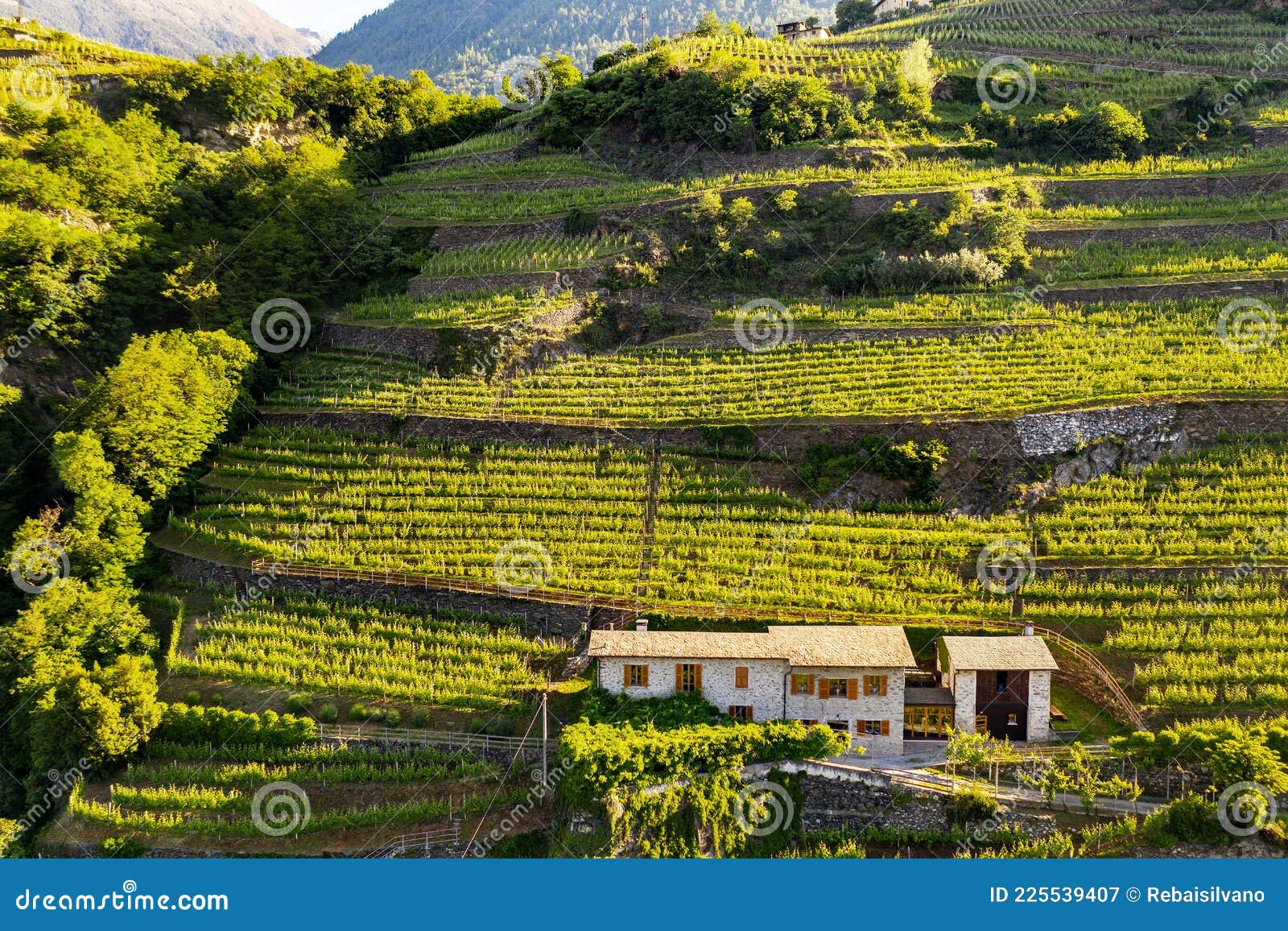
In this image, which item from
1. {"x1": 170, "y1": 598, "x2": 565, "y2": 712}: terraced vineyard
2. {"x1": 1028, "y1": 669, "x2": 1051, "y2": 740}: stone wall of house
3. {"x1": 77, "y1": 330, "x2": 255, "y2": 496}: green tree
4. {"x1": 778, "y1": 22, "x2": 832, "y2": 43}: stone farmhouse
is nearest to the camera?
{"x1": 1028, "y1": 669, "x2": 1051, "y2": 740}: stone wall of house

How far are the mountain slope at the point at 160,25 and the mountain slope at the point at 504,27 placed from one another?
1784cm

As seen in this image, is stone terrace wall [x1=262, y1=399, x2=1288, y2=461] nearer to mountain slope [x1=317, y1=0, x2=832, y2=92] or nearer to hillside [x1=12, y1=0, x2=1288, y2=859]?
hillside [x1=12, y1=0, x2=1288, y2=859]

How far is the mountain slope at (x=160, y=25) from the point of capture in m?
151

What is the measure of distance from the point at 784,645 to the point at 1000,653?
5.18 metres

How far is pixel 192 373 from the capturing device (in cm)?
3541

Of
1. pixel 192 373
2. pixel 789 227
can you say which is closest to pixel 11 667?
pixel 192 373


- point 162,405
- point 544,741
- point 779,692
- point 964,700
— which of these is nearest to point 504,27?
point 162,405

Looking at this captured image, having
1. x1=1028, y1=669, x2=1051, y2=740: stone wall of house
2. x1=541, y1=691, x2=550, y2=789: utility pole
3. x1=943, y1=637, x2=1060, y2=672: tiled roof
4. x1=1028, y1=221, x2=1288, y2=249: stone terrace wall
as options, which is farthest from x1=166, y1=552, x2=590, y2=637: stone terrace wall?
x1=1028, y1=221, x2=1288, y2=249: stone terrace wall

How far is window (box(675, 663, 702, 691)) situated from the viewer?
2609 centimetres

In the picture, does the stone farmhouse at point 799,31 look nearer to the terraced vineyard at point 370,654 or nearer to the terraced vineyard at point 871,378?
the terraced vineyard at point 871,378

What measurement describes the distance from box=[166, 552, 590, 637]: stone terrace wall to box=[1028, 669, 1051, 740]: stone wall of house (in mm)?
11358

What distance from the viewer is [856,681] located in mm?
25547

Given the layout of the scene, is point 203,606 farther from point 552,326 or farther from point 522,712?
point 552,326

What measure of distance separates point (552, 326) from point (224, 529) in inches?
541
